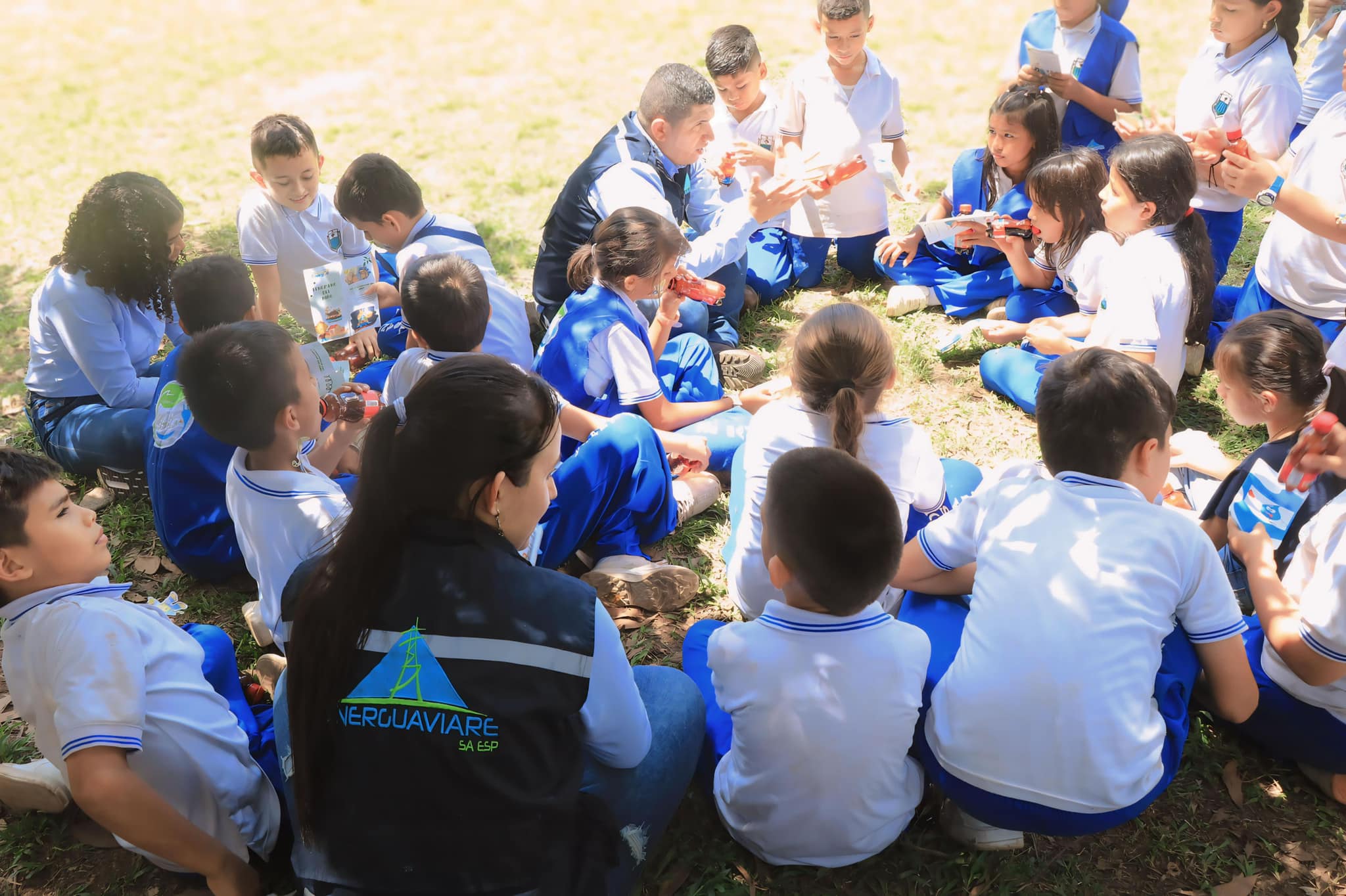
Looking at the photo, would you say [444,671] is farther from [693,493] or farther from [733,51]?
[733,51]

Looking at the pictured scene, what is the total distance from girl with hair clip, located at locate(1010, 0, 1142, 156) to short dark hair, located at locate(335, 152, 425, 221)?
3.08 metres

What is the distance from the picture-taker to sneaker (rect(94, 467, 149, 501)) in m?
3.85

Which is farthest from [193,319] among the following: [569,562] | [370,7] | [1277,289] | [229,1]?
[229,1]

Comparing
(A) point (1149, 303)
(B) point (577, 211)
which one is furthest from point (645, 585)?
(A) point (1149, 303)

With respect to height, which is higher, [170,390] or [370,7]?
[370,7]

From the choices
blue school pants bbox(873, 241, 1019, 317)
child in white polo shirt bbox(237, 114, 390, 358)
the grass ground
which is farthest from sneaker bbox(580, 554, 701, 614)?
blue school pants bbox(873, 241, 1019, 317)

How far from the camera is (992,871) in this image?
7.70 feet

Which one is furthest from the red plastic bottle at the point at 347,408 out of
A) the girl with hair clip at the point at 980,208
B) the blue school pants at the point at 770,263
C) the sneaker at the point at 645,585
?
the girl with hair clip at the point at 980,208

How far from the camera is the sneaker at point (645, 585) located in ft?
10.3

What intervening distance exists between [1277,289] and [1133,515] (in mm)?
2312

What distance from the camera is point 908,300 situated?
15.9 ft

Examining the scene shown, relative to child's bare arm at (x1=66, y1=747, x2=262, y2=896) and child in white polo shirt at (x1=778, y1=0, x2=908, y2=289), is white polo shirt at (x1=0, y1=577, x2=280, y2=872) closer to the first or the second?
child's bare arm at (x1=66, y1=747, x2=262, y2=896)

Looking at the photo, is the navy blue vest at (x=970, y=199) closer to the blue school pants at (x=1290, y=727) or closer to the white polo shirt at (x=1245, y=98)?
the white polo shirt at (x=1245, y=98)

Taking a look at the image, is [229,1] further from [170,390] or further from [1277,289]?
[1277,289]
